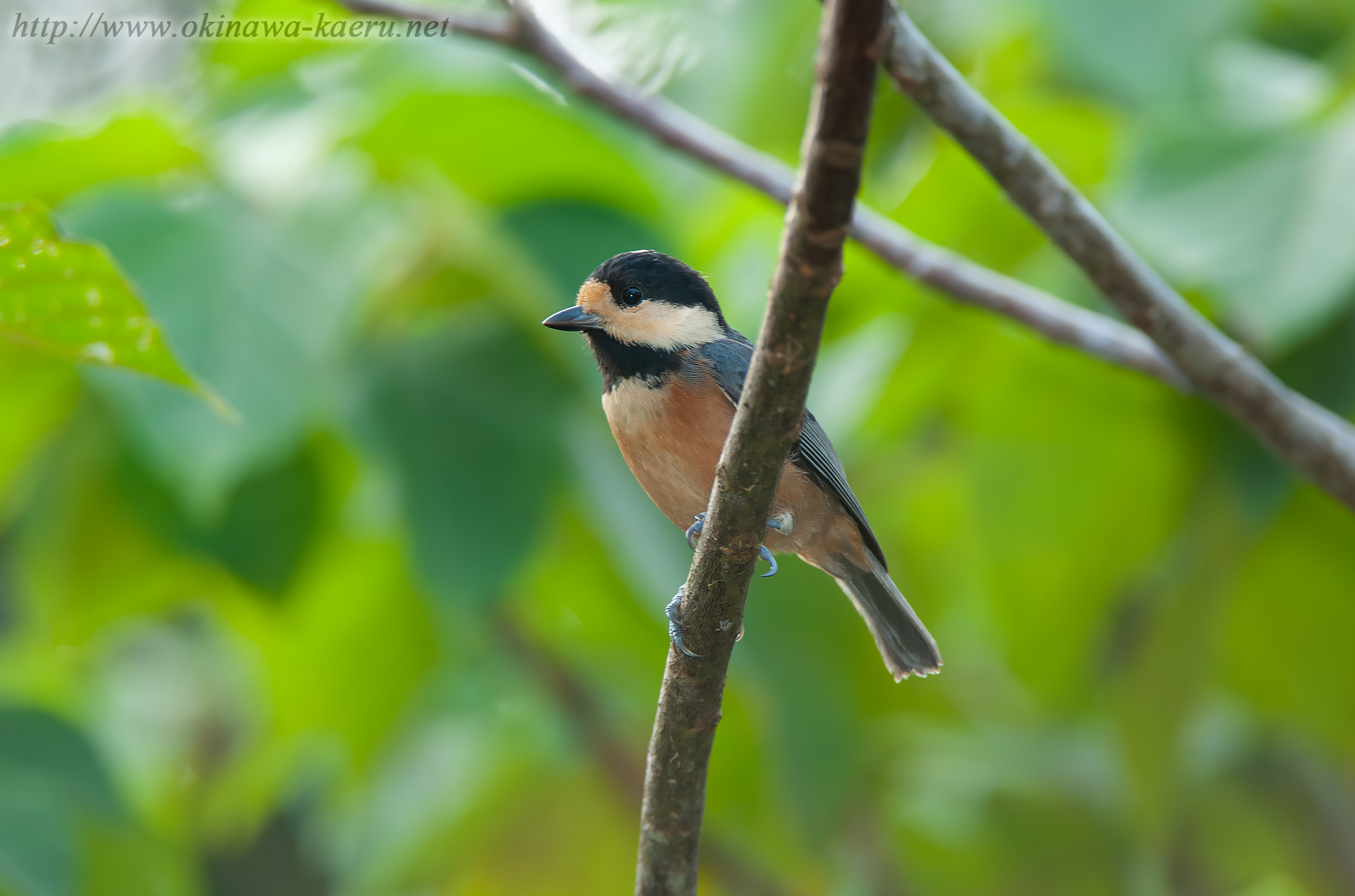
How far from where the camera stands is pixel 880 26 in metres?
0.98

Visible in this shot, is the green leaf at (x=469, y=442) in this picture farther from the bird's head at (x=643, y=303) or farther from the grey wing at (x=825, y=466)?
the grey wing at (x=825, y=466)

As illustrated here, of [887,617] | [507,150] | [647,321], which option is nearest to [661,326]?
A: [647,321]

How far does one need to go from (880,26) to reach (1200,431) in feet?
7.98

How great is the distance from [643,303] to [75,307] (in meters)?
1.07

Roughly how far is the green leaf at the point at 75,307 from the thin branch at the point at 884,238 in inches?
47.6

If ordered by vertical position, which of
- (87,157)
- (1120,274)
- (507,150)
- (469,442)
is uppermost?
(507,150)

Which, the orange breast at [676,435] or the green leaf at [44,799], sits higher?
the orange breast at [676,435]

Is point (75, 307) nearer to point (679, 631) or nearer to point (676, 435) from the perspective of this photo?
point (679, 631)

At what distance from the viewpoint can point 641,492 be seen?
309 centimetres

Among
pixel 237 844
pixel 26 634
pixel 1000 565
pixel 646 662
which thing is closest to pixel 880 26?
pixel 1000 565

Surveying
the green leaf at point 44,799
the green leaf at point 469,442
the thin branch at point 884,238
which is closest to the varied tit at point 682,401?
the thin branch at point 884,238

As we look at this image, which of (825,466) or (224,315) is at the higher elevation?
(224,315)

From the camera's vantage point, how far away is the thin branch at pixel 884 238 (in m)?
2.49

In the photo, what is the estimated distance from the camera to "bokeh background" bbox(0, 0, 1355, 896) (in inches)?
111
